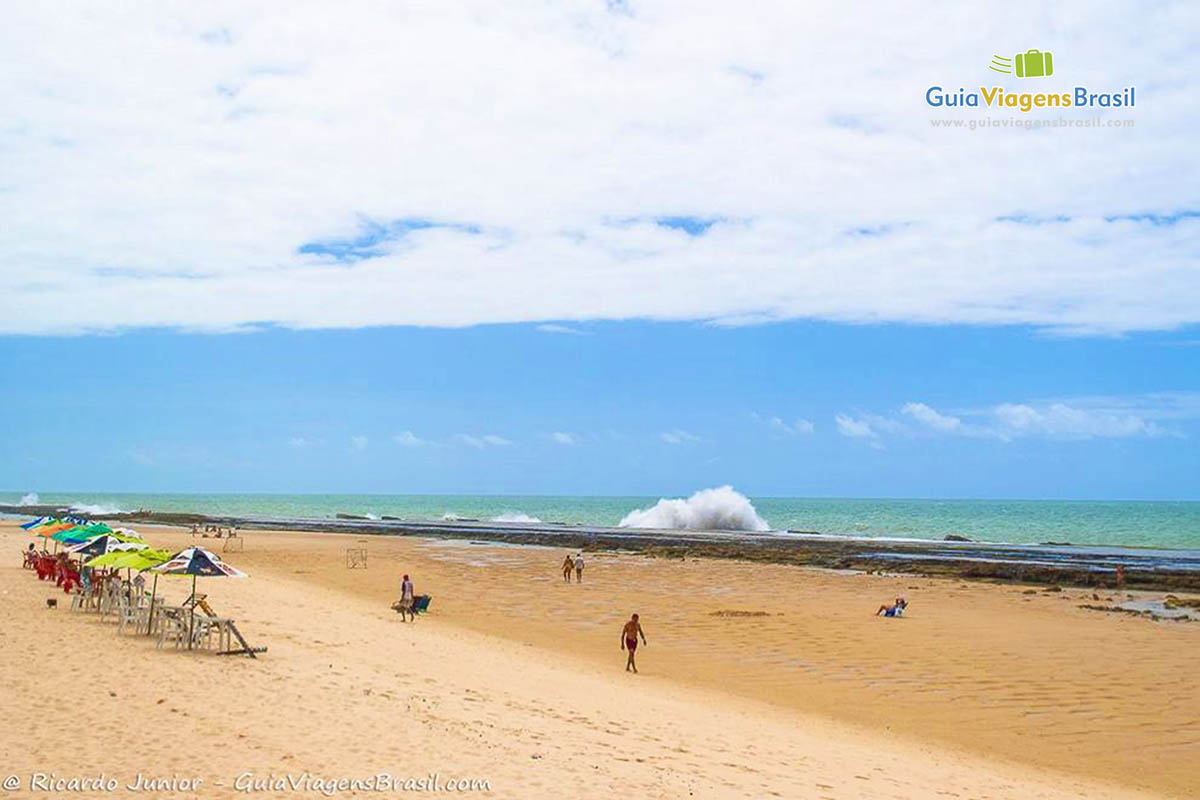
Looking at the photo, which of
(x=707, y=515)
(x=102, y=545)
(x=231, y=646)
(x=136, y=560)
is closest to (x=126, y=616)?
(x=136, y=560)

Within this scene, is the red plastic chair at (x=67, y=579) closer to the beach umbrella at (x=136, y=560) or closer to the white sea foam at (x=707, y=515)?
the beach umbrella at (x=136, y=560)

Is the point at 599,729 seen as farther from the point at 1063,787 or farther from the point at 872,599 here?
the point at 872,599

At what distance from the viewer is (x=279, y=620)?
20.4 meters

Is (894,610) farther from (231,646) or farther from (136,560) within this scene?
(136,560)

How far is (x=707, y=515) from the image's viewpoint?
103 metres

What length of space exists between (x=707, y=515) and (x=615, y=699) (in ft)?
292

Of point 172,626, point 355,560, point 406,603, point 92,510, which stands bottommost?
point 92,510

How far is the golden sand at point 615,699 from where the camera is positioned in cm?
1027

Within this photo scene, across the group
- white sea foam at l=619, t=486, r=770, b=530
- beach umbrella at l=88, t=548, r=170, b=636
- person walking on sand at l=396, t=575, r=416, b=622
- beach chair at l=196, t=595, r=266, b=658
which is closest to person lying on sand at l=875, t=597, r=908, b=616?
person walking on sand at l=396, t=575, r=416, b=622

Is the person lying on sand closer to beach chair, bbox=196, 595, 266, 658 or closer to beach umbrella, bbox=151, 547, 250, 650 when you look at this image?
beach chair, bbox=196, 595, 266, 658

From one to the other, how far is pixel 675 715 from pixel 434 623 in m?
11.3

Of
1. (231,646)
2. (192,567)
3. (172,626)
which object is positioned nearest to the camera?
(192,567)

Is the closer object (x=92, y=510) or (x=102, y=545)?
(x=102, y=545)

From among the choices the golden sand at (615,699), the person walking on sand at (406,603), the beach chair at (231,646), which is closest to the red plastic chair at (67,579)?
the golden sand at (615,699)
